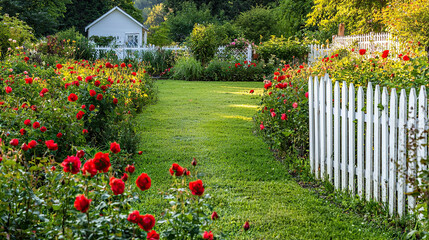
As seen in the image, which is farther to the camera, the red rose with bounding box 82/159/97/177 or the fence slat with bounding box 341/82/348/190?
the fence slat with bounding box 341/82/348/190

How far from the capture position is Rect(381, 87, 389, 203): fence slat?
10.9ft

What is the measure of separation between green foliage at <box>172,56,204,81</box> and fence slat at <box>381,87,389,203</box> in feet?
48.0

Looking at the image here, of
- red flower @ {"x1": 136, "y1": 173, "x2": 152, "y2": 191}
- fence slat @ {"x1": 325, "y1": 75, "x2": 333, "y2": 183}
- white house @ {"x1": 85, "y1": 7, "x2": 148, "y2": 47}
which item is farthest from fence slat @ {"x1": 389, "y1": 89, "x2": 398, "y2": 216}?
white house @ {"x1": 85, "y1": 7, "x2": 148, "y2": 47}

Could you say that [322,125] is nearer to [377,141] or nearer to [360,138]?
[360,138]

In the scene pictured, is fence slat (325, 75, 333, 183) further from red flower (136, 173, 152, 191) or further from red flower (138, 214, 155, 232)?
red flower (138, 214, 155, 232)

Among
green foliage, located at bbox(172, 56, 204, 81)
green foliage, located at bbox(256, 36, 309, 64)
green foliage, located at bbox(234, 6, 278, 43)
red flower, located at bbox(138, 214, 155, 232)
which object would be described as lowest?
red flower, located at bbox(138, 214, 155, 232)

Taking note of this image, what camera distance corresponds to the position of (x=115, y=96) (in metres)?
5.62

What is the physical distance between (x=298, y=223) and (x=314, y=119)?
5.10 ft

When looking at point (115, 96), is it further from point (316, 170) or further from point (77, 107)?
point (316, 170)

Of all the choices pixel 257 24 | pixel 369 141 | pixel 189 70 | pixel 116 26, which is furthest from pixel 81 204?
pixel 116 26

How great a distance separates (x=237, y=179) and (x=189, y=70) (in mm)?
13556

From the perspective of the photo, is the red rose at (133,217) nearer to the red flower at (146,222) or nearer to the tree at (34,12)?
the red flower at (146,222)

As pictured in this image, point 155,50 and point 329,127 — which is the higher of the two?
point 155,50

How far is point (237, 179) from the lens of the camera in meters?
4.59
